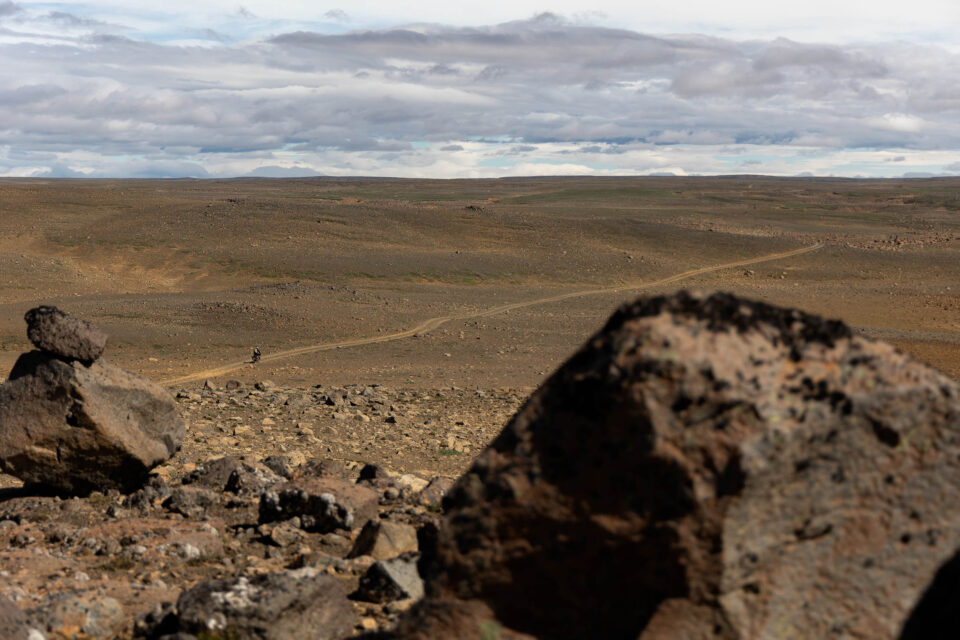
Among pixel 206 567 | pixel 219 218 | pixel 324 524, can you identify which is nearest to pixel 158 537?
pixel 206 567

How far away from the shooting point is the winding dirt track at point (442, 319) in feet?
79.8

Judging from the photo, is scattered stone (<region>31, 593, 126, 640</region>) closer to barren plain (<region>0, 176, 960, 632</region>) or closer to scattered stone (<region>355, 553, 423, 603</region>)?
barren plain (<region>0, 176, 960, 632</region>)

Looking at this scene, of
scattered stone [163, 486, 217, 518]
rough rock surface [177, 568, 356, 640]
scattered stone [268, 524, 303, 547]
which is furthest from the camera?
scattered stone [163, 486, 217, 518]

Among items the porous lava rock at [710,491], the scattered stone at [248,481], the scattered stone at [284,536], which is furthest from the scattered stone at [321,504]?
the porous lava rock at [710,491]

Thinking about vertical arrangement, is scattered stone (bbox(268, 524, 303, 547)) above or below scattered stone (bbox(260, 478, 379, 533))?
below

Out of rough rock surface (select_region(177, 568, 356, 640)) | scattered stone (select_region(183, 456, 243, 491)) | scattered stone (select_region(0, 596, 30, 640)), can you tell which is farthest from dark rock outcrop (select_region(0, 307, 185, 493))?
rough rock surface (select_region(177, 568, 356, 640))

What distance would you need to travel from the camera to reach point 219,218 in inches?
2356

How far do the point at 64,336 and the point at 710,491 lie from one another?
26.3 feet

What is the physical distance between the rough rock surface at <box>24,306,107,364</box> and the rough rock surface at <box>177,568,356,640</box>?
15.8 ft

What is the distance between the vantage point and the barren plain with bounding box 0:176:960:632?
15.5m

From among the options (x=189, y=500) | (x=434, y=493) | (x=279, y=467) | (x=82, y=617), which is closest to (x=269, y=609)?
(x=82, y=617)

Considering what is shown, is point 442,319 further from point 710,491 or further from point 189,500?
point 710,491

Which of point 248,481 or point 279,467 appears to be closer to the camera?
point 248,481

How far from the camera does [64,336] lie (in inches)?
384
